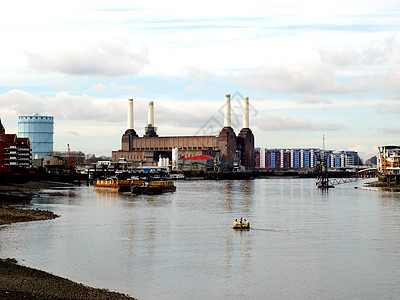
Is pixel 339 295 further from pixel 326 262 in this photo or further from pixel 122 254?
pixel 122 254

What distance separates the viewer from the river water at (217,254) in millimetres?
30047

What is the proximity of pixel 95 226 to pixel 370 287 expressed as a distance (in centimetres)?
3138

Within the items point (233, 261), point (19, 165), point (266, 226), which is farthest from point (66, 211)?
point (19, 165)

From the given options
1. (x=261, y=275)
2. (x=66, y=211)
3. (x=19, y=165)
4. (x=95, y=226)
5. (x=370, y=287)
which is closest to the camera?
(x=370, y=287)

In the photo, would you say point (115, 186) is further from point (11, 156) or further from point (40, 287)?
point (40, 287)

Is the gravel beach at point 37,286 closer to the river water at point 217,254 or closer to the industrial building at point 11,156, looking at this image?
the river water at point 217,254

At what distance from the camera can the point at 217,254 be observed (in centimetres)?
3922

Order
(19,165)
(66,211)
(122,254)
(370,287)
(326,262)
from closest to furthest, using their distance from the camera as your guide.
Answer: (370,287) < (326,262) < (122,254) < (66,211) < (19,165)

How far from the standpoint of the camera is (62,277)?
31.0 metres

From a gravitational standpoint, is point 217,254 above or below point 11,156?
below

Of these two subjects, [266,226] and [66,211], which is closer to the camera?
[266,226]

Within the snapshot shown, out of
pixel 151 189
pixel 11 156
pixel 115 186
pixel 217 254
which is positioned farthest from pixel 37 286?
pixel 11 156

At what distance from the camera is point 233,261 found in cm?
3681

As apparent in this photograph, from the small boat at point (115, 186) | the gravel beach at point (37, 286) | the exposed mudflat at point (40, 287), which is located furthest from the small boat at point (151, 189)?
the exposed mudflat at point (40, 287)
